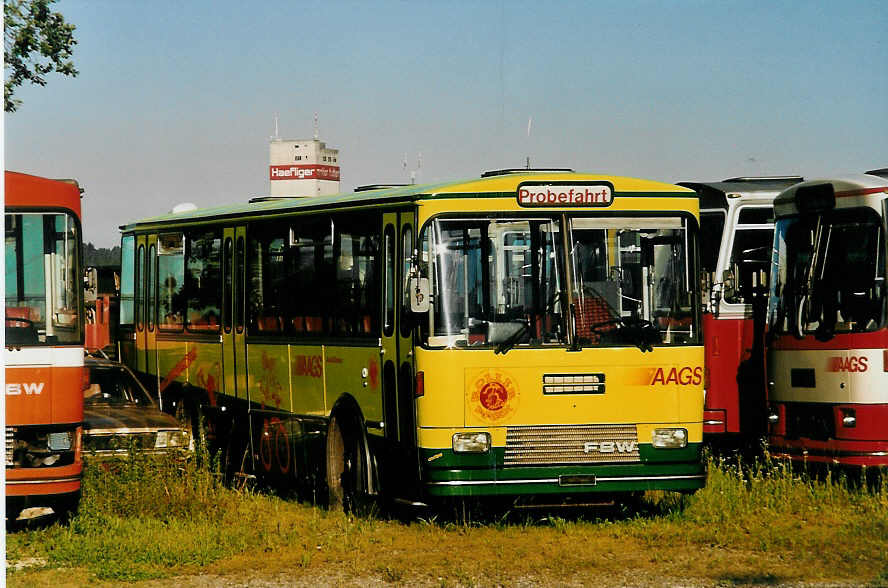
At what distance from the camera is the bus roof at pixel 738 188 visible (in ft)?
58.5

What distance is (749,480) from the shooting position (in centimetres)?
1545

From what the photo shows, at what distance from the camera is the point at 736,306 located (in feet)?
57.3

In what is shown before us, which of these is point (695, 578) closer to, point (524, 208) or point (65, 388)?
point (524, 208)

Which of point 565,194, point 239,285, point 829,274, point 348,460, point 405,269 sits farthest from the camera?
point 239,285

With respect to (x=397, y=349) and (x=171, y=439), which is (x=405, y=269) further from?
(x=171, y=439)

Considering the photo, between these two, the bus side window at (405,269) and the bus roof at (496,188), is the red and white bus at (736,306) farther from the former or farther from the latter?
the bus side window at (405,269)

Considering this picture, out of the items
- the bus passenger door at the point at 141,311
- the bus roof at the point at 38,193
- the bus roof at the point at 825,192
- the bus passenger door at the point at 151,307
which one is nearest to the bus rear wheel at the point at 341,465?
the bus roof at the point at 38,193

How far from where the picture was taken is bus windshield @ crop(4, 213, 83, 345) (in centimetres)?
1334

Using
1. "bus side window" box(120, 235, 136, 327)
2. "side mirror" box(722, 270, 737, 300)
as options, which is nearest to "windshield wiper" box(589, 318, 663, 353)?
"side mirror" box(722, 270, 737, 300)

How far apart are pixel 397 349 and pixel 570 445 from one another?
173cm

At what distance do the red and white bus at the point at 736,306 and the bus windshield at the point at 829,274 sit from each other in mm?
753

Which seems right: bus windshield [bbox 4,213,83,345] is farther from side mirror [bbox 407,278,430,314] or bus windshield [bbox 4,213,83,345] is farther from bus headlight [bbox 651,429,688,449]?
bus headlight [bbox 651,429,688,449]

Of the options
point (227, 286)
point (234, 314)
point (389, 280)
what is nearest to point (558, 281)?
point (389, 280)

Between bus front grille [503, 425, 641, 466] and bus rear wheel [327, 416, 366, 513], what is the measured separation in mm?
2088
